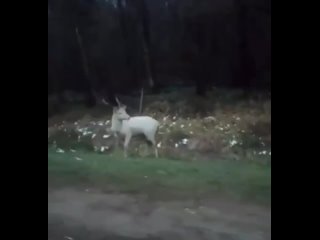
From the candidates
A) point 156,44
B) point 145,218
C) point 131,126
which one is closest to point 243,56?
point 156,44

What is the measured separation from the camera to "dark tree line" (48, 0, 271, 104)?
3.54 feet

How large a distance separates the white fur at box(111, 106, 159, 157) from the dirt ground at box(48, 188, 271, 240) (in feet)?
0.40

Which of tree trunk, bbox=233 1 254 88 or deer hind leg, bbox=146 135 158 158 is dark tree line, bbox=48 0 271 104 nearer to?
tree trunk, bbox=233 1 254 88

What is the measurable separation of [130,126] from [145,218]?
21 cm

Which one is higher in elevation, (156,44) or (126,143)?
(156,44)

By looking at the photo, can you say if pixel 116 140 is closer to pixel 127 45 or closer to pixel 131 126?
pixel 131 126

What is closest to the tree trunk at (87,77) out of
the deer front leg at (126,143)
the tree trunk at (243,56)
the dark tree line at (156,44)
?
the dark tree line at (156,44)

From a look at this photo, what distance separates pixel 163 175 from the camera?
110cm

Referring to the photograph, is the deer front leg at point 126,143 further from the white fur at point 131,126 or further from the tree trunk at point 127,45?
the tree trunk at point 127,45

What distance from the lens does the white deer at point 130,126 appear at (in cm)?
111
